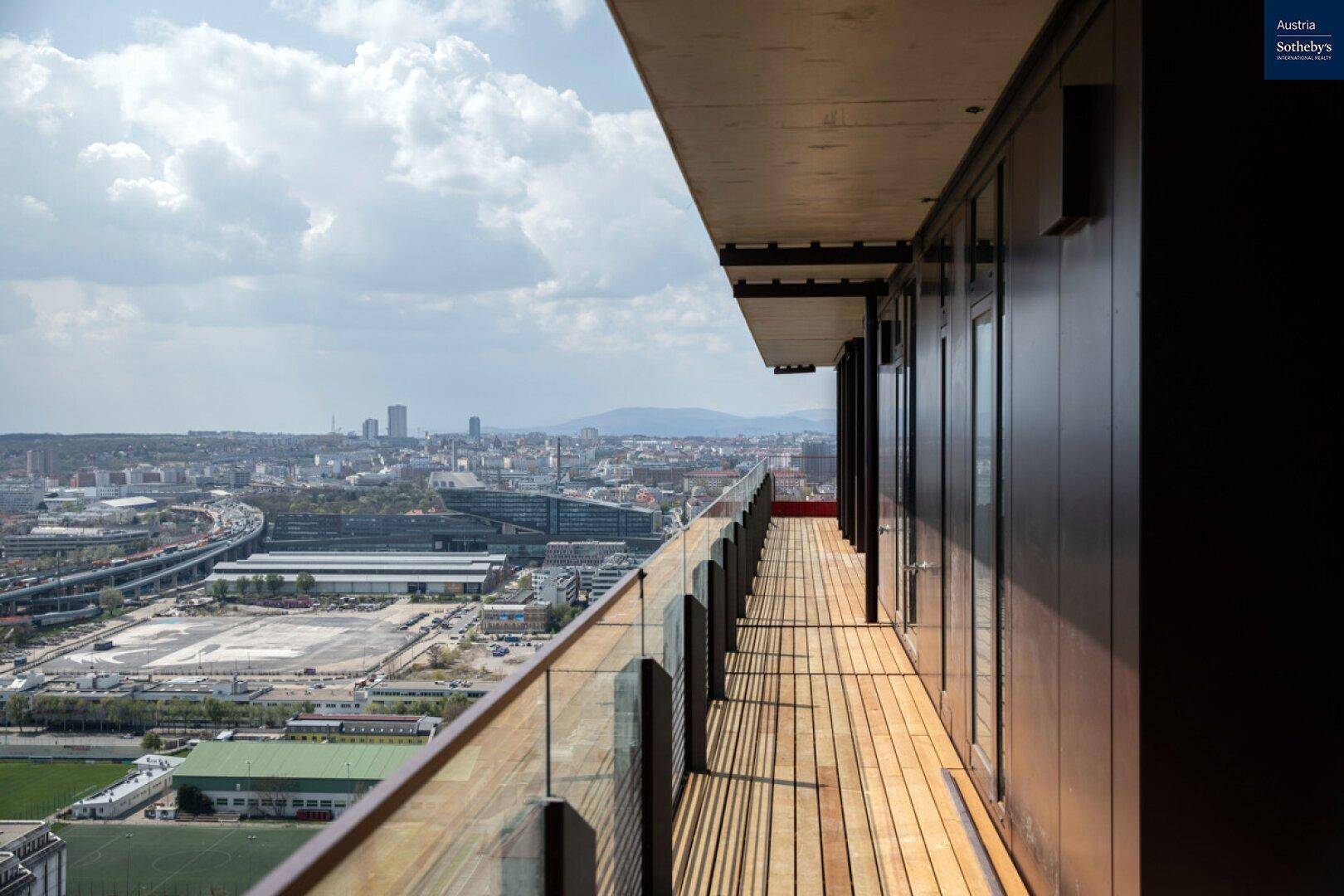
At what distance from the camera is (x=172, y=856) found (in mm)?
4824

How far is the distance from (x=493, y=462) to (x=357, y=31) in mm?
77827

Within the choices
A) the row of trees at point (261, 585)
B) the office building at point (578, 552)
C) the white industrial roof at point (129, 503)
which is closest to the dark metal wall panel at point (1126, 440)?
the office building at point (578, 552)

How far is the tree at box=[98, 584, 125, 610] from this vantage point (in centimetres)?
1297

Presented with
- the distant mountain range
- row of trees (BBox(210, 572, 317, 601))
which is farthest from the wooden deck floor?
the distant mountain range

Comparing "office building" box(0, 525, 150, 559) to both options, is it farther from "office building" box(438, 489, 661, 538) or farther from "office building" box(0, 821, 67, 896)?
"office building" box(0, 821, 67, 896)

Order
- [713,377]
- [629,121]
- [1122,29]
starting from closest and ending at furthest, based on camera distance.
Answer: [1122,29] → [629,121] → [713,377]

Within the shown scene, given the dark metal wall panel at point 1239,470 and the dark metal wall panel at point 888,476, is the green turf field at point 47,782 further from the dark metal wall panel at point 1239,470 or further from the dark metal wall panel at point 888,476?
the dark metal wall panel at point 1239,470

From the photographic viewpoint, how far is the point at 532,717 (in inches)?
66.8

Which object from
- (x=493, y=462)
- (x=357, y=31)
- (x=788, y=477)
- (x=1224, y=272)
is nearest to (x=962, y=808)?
(x=1224, y=272)

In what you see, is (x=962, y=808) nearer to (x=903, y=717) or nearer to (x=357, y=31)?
(x=903, y=717)

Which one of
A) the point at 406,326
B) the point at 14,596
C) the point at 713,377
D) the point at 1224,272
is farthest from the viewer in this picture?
the point at 713,377

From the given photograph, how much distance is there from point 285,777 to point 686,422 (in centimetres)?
6057

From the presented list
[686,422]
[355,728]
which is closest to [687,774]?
[355,728]

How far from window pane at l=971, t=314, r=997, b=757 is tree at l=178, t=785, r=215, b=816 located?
136 inches
